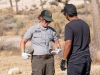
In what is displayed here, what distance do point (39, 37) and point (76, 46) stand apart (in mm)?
1095

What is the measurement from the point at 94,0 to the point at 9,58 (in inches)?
164

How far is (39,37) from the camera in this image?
680cm

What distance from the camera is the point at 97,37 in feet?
49.7

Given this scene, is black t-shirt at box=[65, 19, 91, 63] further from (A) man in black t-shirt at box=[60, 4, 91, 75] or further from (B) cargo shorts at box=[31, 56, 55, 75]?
(B) cargo shorts at box=[31, 56, 55, 75]

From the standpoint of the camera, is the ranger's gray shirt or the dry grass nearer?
the ranger's gray shirt

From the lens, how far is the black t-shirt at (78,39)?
5.81 meters

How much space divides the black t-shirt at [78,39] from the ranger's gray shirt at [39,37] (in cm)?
96

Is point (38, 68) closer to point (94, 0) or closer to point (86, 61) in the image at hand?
point (86, 61)

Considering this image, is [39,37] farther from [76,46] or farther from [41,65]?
[76,46]

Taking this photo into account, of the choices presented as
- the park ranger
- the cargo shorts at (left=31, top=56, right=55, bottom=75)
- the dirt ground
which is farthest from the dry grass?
the park ranger

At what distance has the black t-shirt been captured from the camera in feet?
19.1

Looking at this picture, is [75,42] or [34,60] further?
[34,60]

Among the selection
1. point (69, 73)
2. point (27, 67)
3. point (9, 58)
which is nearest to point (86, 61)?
point (69, 73)

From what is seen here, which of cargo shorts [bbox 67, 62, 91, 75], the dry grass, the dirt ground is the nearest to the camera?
cargo shorts [bbox 67, 62, 91, 75]
